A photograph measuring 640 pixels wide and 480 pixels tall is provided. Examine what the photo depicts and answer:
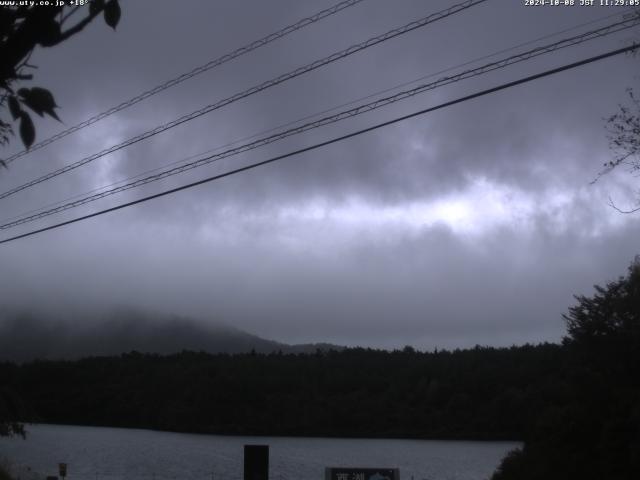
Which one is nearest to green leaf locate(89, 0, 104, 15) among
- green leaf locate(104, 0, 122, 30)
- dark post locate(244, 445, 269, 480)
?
green leaf locate(104, 0, 122, 30)

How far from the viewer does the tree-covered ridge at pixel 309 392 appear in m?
84.1

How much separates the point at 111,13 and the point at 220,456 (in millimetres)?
69102

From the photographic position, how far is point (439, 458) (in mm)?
69875

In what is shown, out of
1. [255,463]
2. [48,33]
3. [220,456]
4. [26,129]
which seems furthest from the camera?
[220,456]

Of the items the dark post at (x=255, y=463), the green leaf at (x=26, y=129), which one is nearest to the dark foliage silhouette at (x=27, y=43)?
the green leaf at (x=26, y=129)

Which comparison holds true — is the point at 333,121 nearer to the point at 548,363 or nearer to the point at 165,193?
the point at 165,193

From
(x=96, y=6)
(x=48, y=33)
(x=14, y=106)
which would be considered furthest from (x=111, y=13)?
(x=14, y=106)

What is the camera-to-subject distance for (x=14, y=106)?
358 cm

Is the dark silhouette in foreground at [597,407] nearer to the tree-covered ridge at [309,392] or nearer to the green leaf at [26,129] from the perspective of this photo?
the green leaf at [26,129]

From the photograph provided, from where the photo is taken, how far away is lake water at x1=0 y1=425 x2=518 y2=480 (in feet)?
178

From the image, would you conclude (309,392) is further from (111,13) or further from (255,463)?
(111,13)

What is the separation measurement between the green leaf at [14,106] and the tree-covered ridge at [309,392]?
77.1 metres

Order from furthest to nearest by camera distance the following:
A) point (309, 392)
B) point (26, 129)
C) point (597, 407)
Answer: point (309, 392)
point (597, 407)
point (26, 129)

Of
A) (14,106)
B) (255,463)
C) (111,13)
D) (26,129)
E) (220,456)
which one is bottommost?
(220,456)
